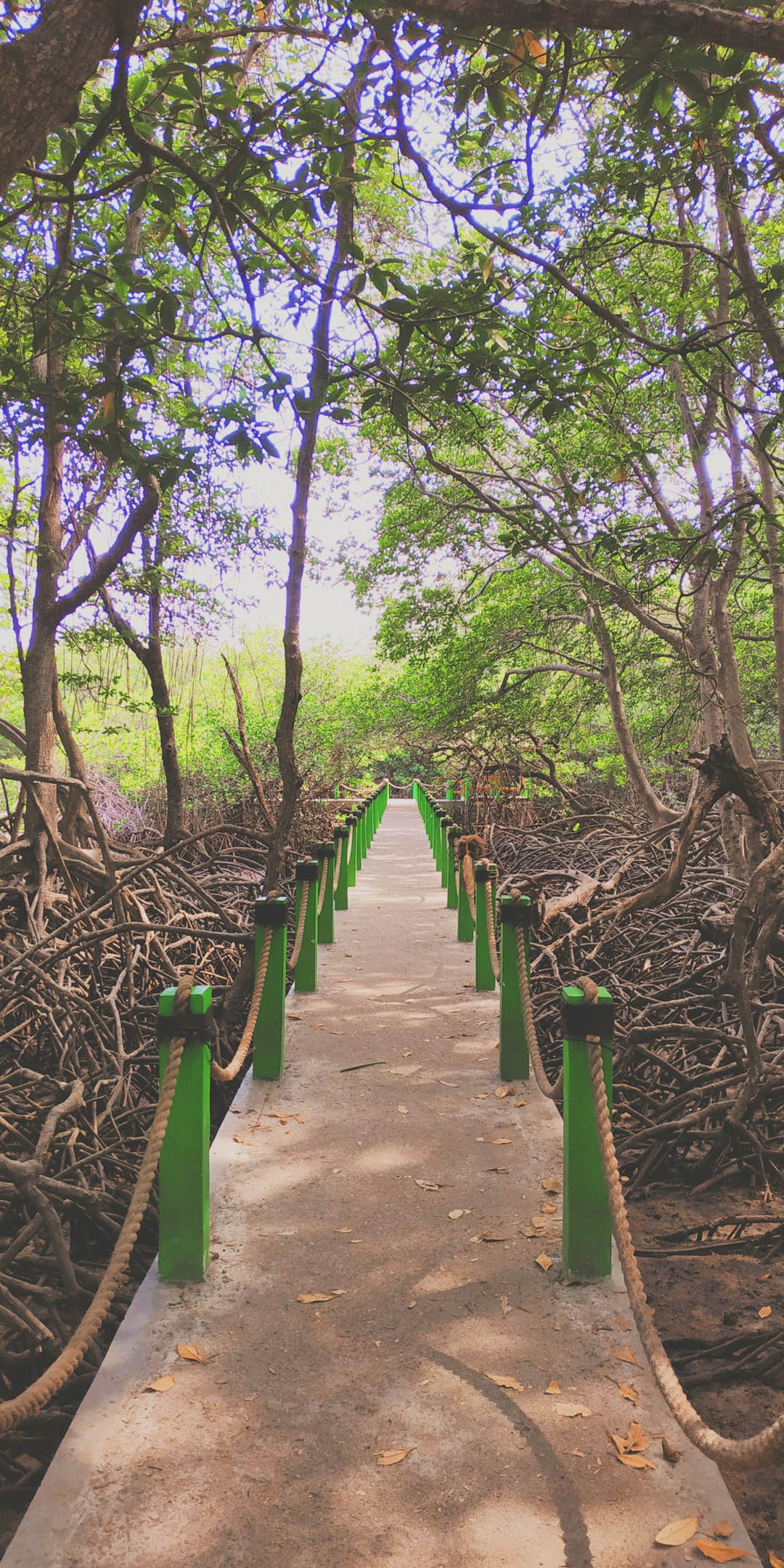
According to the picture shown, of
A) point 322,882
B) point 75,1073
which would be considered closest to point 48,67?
point 75,1073

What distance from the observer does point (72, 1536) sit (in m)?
1.89

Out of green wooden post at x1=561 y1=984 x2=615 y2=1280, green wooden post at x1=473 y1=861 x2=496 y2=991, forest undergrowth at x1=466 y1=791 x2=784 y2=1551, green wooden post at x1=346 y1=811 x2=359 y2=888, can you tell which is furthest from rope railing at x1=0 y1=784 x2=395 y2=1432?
green wooden post at x1=346 y1=811 x2=359 y2=888

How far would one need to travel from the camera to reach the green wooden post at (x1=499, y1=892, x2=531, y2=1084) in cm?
450

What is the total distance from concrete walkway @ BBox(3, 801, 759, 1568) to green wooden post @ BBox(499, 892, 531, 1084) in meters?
0.45

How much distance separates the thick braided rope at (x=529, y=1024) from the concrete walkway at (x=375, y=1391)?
375 millimetres

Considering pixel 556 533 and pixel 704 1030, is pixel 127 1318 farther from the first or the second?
pixel 556 533

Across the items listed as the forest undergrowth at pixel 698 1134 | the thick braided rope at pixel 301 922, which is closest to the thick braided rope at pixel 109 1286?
the forest undergrowth at pixel 698 1134

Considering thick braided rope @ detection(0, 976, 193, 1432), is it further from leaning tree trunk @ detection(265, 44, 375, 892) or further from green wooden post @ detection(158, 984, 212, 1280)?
leaning tree trunk @ detection(265, 44, 375, 892)

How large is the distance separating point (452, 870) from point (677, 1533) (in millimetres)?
8236

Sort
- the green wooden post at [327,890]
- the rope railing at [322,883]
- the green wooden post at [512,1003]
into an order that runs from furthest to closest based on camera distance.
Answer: the green wooden post at [327,890]
the rope railing at [322,883]
the green wooden post at [512,1003]

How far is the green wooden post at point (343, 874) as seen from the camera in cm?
947

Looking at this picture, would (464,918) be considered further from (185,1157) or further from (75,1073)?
(185,1157)

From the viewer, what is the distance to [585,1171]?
2.83 metres

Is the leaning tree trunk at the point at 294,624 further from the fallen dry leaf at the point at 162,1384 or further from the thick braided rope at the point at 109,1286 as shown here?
the fallen dry leaf at the point at 162,1384
